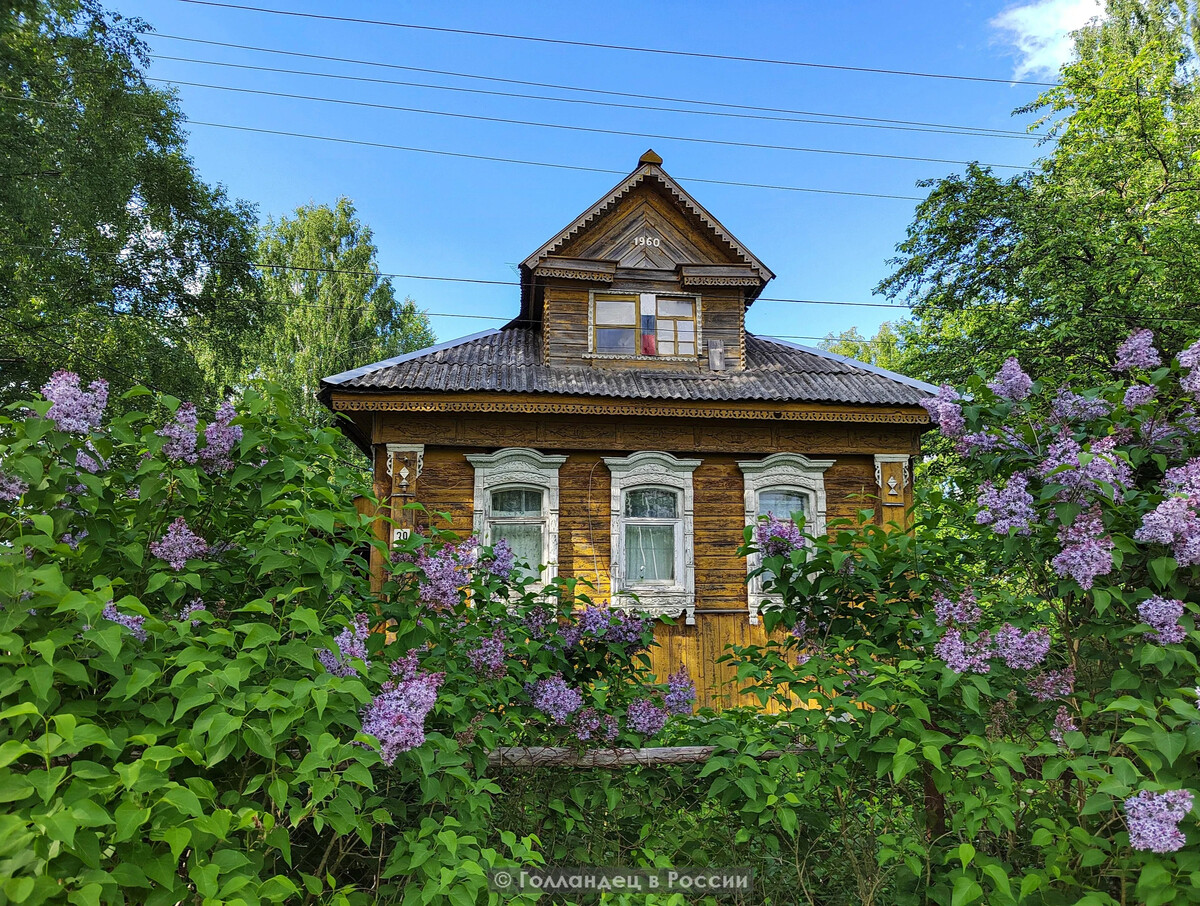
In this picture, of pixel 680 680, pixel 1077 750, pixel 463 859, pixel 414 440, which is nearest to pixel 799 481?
pixel 414 440

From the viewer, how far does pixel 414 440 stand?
10.1m

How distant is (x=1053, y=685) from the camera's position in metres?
2.83

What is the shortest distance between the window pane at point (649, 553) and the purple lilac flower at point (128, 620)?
8.47 meters

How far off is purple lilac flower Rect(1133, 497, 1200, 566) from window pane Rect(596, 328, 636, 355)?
9.51 meters

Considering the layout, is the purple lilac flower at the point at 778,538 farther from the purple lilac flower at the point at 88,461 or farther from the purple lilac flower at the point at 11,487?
the purple lilac flower at the point at 11,487

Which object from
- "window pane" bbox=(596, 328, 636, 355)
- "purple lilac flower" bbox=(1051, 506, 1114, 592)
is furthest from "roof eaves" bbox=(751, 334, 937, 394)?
"purple lilac flower" bbox=(1051, 506, 1114, 592)

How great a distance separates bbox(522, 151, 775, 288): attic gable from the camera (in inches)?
468

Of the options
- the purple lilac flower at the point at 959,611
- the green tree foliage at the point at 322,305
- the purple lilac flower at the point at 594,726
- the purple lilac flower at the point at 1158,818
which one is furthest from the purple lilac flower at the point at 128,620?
the green tree foliage at the point at 322,305

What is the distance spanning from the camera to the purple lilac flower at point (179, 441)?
8.57ft

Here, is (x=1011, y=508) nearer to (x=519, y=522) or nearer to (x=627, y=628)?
(x=627, y=628)

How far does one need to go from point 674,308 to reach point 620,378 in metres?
1.88

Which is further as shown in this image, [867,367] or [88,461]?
[867,367]

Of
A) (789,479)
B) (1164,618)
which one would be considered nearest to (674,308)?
(789,479)


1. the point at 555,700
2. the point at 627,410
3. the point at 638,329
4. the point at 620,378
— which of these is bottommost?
the point at 555,700
